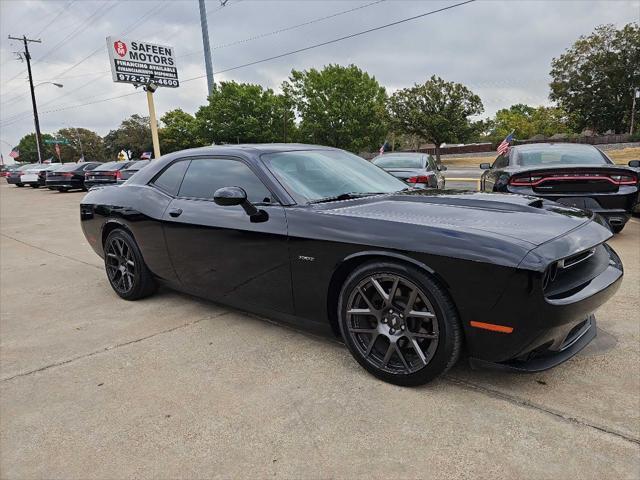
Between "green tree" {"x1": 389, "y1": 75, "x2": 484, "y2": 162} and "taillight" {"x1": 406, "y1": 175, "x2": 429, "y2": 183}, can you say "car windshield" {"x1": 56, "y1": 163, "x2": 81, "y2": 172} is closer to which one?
"taillight" {"x1": 406, "y1": 175, "x2": 429, "y2": 183}

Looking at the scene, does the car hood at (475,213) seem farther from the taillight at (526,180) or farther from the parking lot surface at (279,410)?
the taillight at (526,180)

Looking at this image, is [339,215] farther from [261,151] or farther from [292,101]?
[292,101]

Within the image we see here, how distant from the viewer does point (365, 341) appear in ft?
8.51

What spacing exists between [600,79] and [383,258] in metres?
61.3

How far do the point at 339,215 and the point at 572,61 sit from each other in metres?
61.7

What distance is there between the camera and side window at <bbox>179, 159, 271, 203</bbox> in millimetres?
3076

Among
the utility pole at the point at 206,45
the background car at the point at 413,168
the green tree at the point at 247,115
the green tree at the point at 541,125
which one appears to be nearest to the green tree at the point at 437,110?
the green tree at the point at 247,115

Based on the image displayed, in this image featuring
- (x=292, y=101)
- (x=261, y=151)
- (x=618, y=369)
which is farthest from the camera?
(x=292, y=101)

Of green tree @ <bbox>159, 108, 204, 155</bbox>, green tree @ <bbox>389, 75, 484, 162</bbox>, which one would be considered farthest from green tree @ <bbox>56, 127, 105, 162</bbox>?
green tree @ <bbox>389, 75, 484, 162</bbox>

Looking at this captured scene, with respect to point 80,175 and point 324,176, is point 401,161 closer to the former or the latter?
point 324,176

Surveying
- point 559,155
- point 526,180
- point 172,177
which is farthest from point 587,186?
point 172,177

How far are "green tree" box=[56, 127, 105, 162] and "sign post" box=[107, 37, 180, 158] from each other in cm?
7973

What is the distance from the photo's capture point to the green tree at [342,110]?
46938 mm

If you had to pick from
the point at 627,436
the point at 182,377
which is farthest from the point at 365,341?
the point at 627,436
